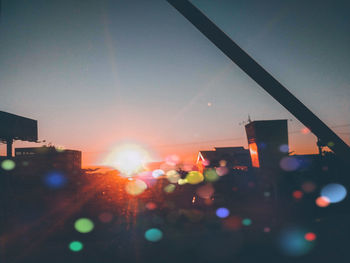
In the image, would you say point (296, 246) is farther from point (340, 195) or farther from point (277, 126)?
point (277, 126)

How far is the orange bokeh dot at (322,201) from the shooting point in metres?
11.6

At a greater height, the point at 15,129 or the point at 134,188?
the point at 15,129

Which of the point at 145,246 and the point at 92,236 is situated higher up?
the point at 145,246

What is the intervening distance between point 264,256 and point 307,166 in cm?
1119

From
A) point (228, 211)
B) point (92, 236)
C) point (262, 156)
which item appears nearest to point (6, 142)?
point (92, 236)

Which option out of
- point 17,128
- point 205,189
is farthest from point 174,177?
point 17,128

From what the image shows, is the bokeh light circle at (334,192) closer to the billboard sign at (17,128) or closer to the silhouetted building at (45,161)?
the silhouetted building at (45,161)

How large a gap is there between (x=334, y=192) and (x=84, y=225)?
13140 mm

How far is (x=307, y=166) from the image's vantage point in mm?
13844

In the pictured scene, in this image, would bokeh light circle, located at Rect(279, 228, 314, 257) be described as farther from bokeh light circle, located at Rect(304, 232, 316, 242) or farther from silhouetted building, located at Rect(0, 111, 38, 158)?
silhouetted building, located at Rect(0, 111, 38, 158)

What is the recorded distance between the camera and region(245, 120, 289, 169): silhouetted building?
23969 mm

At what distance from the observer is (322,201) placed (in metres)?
12.1

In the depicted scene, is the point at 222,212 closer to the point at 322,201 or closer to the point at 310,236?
the point at 310,236

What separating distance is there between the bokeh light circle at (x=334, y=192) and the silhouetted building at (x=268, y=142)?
11404mm
